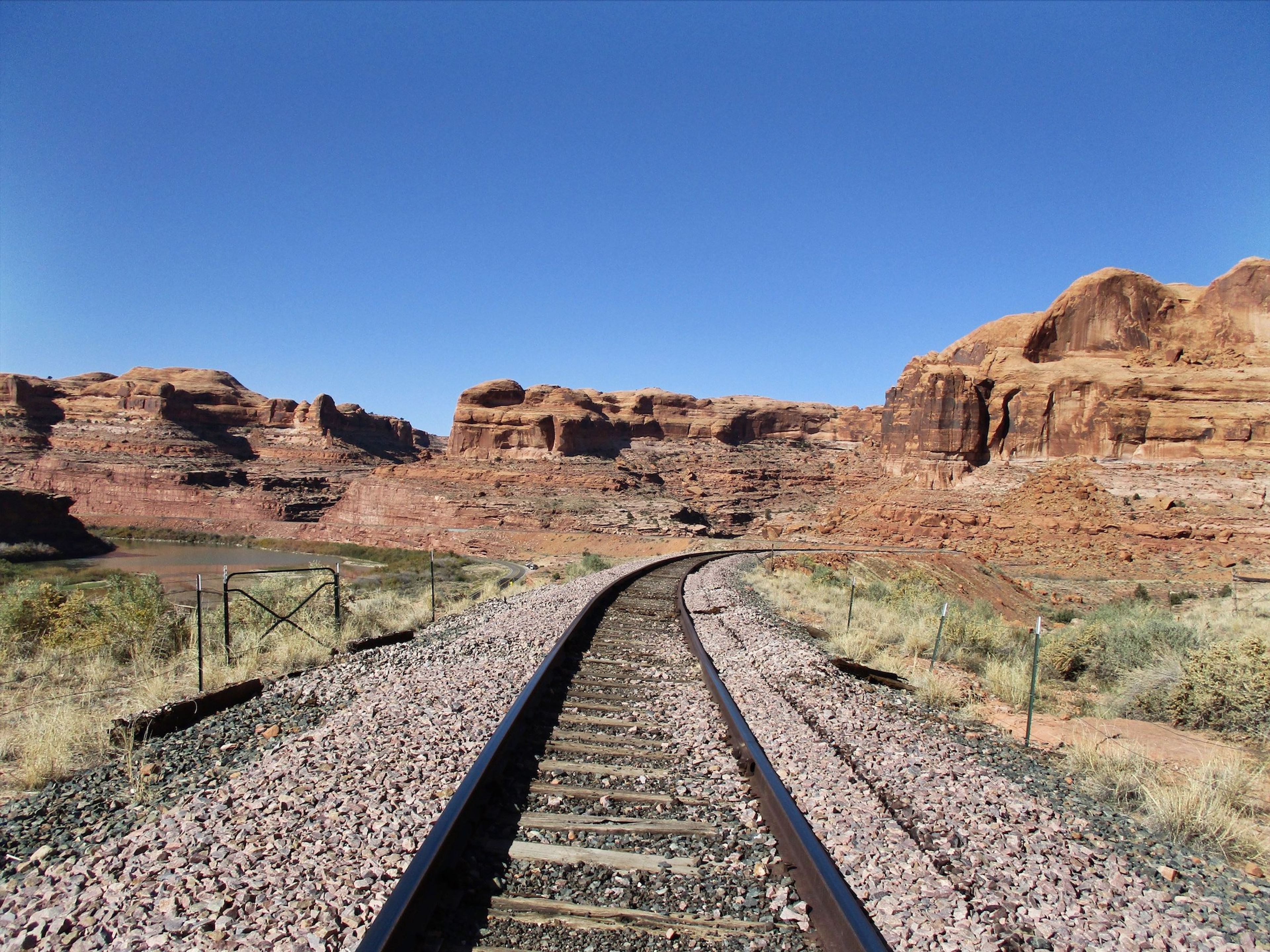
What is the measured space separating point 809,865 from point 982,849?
1207 mm

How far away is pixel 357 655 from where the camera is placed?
8594 mm

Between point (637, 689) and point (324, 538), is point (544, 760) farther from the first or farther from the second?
point (324, 538)

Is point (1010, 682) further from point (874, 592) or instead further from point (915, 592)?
point (874, 592)

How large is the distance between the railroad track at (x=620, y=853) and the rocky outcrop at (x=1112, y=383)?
49.8m

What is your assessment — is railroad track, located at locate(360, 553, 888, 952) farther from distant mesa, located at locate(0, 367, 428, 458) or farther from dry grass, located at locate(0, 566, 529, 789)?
distant mesa, located at locate(0, 367, 428, 458)

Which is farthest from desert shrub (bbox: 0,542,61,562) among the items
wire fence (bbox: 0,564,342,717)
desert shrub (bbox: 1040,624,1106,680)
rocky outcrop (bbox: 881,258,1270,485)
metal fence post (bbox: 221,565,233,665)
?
rocky outcrop (bbox: 881,258,1270,485)

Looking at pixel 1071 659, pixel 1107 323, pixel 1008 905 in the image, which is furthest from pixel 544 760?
pixel 1107 323

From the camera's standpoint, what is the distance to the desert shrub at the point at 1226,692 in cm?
736

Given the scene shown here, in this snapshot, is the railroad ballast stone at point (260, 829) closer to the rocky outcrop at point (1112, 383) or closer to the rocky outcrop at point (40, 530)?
the rocky outcrop at point (1112, 383)

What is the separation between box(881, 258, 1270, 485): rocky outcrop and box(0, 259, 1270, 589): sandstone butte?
0.14m

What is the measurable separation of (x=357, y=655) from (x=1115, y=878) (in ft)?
24.6

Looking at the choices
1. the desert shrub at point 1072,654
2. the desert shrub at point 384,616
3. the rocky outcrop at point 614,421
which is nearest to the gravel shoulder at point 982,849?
the desert shrub at point 1072,654

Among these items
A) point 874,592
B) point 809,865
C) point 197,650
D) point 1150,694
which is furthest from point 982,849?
point 874,592

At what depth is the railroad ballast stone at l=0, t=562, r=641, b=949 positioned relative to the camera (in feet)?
9.66
